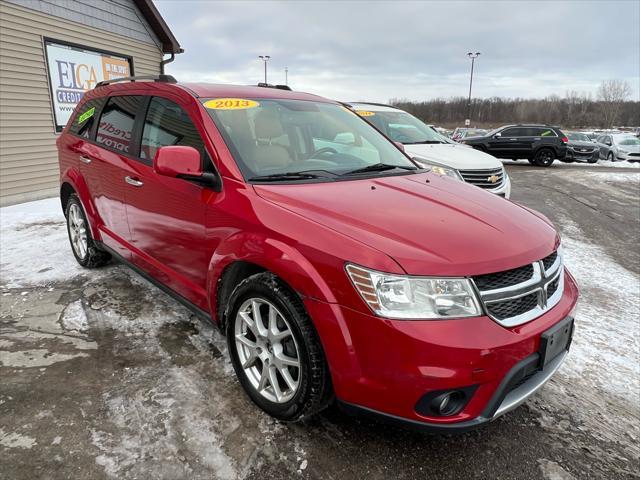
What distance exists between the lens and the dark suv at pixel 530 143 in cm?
1783

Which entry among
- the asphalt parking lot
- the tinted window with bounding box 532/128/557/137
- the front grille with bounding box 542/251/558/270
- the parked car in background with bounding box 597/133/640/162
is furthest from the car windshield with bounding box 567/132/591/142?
the front grille with bounding box 542/251/558/270

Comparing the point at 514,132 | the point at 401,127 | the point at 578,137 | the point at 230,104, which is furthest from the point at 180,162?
the point at 578,137

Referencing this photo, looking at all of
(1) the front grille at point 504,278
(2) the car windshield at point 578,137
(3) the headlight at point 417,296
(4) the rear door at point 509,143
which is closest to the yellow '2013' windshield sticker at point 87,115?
(3) the headlight at point 417,296

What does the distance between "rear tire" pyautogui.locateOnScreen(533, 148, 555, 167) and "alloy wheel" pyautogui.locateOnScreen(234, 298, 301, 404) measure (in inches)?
727

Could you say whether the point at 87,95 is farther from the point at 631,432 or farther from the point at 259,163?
the point at 631,432

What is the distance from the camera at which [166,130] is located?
3104 millimetres

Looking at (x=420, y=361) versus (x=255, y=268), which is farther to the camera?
(x=255, y=268)

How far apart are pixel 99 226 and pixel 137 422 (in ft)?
7.45

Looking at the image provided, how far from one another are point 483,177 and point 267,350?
5.07 metres

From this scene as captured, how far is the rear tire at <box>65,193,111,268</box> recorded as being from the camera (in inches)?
173

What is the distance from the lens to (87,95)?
14.8 ft

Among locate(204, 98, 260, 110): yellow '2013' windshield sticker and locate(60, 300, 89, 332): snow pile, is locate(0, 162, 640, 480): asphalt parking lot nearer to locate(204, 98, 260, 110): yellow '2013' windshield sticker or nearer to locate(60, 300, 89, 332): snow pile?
locate(60, 300, 89, 332): snow pile

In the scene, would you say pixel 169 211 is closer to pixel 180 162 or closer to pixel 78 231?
pixel 180 162

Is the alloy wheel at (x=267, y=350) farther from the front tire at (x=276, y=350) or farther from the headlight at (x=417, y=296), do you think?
the headlight at (x=417, y=296)
